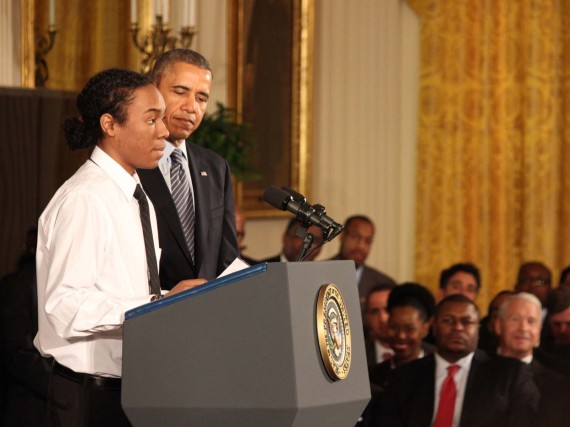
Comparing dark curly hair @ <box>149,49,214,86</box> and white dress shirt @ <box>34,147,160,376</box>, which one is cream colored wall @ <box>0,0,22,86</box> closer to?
dark curly hair @ <box>149,49,214,86</box>

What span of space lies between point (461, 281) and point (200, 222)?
4.45 metres

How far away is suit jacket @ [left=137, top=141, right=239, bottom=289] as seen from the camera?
3361 mm

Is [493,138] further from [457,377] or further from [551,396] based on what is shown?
[551,396]

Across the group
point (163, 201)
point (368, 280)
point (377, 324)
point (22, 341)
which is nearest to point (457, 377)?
point (377, 324)

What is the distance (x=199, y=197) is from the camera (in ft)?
11.5

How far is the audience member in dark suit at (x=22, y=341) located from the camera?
500 cm

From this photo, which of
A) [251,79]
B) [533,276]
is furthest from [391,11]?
[533,276]

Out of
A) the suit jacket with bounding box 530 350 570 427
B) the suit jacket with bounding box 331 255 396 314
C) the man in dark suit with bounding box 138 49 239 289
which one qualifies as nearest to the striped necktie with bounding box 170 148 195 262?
the man in dark suit with bounding box 138 49 239 289

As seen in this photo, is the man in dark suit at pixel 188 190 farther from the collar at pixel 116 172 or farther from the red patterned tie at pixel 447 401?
the red patterned tie at pixel 447 401

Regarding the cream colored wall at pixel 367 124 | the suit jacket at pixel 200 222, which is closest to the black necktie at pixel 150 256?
the suit jacket at pixel 200 222

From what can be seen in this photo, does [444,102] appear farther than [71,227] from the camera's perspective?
Yes

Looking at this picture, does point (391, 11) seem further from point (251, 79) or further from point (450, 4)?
point (251, 79)

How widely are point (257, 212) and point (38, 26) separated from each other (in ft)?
8.20

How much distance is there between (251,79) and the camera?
340 inches
